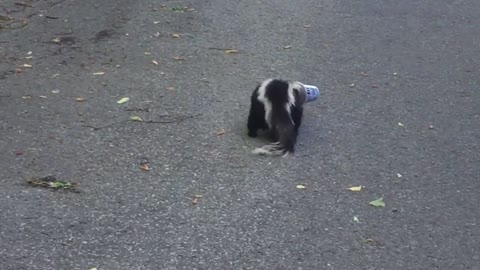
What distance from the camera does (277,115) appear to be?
237 inches

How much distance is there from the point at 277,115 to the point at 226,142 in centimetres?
41

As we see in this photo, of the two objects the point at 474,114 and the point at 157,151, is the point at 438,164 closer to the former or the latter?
the point at 474,114

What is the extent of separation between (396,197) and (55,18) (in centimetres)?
505

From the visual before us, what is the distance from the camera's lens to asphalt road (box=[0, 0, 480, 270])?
4.68m

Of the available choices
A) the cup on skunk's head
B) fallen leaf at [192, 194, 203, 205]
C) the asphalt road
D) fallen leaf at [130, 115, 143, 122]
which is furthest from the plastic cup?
fallen leaf at [192, 194, 203, 205]

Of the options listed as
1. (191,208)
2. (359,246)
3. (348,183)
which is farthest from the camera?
(348,183)

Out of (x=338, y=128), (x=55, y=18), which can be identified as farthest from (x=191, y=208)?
(x=55, y=18)

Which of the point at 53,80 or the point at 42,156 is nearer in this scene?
the point at 42,156

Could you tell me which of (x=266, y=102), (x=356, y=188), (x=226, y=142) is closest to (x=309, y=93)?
(x=266, y=102)

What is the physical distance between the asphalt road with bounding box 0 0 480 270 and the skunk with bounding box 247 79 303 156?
126 millimetres

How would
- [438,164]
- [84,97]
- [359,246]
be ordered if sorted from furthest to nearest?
[84,97]
[438,164]
[359,246]

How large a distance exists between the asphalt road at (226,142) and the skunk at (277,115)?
13 centimetres

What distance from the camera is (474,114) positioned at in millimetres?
6941

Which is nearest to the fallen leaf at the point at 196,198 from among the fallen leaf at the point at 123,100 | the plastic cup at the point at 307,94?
the plastic cup at the point at 307,94
